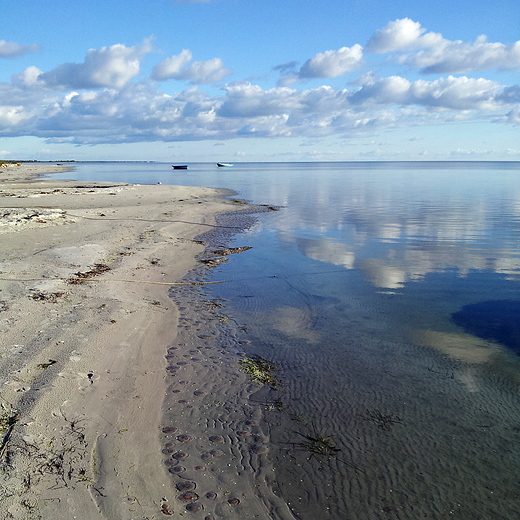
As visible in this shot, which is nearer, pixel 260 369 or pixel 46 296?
pixel 260 369

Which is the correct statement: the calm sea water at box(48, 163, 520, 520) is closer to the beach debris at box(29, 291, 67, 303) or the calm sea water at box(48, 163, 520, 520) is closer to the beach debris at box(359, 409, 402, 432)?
the beach debris at box(359, 409, 402, 432)

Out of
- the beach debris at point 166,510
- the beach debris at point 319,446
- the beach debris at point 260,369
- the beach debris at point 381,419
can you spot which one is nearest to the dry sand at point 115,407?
the beach debris at point 166,510

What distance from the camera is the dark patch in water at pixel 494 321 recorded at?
26.0 ft

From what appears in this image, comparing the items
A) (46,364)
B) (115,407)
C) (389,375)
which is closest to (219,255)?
(46,364)

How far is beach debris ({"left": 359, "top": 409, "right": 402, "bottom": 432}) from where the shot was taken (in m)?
5.24

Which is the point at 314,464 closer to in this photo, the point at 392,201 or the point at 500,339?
the point at 500,339

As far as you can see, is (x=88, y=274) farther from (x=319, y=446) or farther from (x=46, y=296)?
(x=319, y=446)

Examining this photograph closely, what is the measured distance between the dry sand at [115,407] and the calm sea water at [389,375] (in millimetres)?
590

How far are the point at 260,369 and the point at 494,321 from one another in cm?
576

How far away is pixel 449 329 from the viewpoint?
27.3 feet

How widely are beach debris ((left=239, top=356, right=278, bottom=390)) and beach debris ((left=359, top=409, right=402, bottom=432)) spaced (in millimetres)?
1461

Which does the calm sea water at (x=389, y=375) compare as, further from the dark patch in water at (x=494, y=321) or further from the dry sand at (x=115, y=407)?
the dry sand at (x=115, y=407)

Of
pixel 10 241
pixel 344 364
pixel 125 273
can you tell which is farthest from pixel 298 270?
pixel 10 241

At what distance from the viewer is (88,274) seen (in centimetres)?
1080
